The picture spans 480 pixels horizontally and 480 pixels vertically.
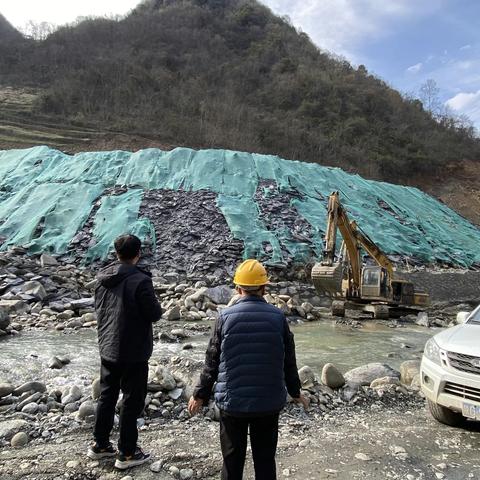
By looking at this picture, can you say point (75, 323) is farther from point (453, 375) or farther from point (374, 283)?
point (453, 375)

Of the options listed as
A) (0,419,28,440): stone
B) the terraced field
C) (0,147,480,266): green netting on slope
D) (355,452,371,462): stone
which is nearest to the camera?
(355,452,371,462): stone

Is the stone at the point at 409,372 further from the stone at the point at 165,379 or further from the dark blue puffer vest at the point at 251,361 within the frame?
the dark blue puffer vest at the point at 251,361

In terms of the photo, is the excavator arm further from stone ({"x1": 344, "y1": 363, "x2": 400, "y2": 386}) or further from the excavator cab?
stone ({"x1": 344, "y1": 363, "x2": 400, "y2": 386})

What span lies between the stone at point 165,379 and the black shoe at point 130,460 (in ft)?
4.39

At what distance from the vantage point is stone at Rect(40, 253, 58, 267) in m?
12.1

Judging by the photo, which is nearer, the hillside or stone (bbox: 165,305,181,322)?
stone (bbox: 165,305,181,322)

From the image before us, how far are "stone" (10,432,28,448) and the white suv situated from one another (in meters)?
3.45

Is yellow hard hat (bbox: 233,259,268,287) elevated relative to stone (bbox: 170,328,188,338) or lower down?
elevated

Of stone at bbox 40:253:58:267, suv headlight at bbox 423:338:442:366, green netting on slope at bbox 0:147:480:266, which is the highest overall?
green netting on slope at bbox 0:147:480:266

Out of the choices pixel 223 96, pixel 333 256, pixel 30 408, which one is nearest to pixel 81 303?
pixel 333 256

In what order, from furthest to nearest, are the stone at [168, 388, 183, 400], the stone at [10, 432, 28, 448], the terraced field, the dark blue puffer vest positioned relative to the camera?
1. the terraced field
2. the stone at [168, 388, 183, 400]
3. the stone at [10, 432, 28, 448]
4. the dark blue puffer vest

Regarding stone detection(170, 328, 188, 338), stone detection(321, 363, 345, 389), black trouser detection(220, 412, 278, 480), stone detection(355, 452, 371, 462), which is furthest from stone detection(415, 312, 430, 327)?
black trouser detection(220, 412, 278, 480)

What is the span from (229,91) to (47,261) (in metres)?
25.1

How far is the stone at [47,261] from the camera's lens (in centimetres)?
1207
